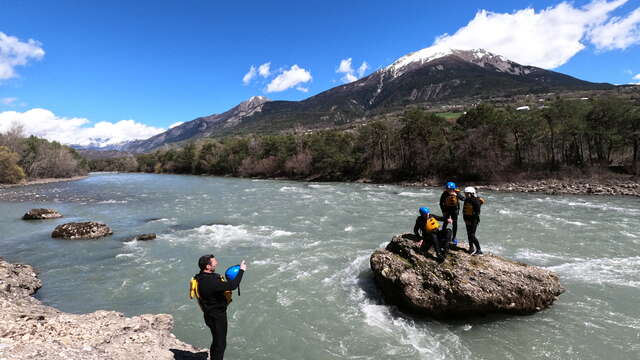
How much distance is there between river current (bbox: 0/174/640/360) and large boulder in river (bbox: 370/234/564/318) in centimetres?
37

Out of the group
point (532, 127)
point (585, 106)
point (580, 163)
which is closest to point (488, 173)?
point (532, 127)

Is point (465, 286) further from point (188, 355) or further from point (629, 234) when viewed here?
point (629, 234)

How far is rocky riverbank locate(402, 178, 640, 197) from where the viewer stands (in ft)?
122

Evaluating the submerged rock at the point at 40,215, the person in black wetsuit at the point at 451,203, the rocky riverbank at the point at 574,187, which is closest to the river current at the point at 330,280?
the submerged rock at the point at 40,215

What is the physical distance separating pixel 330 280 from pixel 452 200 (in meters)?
5.45

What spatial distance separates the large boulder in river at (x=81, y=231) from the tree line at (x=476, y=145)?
165 feet

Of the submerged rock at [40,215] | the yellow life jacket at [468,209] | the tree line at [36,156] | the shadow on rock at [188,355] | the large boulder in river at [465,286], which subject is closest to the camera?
the shadow on rock at [188,355]

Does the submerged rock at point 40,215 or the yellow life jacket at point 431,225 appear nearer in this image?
the yellow life jacket at point 431,225

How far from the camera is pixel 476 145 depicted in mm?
53719

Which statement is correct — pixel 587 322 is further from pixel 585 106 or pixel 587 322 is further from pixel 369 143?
pixel 369 143

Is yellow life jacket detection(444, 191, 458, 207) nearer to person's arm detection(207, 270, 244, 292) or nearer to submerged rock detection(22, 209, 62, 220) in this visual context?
person's arm detection(207, 270, 244, 292)

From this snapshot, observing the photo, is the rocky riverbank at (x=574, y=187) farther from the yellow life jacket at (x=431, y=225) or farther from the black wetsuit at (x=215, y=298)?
the black wetsuit at (x=215, y=298)

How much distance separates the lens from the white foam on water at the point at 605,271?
37.9 feet

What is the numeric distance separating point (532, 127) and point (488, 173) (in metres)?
9.61
